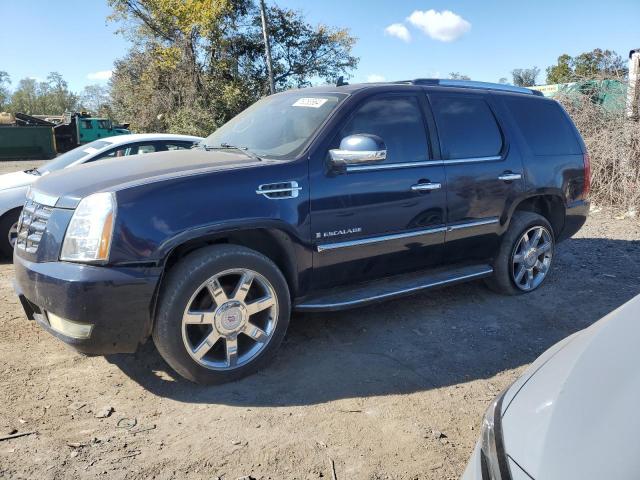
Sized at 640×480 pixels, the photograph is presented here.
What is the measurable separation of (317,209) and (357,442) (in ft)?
5.03

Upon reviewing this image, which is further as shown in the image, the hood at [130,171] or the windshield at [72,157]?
the windshield at [72,157]

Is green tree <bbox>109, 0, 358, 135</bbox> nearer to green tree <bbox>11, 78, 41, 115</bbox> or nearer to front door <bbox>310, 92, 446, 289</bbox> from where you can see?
front door <bbox>310, 92, 446, 289</bbox>

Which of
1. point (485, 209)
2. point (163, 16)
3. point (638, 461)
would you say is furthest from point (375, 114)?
point (163, 16)

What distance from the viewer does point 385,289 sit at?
4.06 m

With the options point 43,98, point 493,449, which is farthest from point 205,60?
point 43,98

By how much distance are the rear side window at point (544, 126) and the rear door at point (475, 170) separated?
12.3 inches

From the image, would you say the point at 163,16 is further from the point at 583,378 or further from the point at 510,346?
the point at 583,378

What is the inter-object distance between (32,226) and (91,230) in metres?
0.63

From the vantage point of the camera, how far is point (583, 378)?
1.70m

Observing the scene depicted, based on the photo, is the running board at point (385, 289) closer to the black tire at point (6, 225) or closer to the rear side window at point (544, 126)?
the rear side window at point (544, 126)

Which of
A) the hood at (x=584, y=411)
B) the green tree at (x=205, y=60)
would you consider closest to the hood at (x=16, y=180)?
the hood at (x=584, y=411)

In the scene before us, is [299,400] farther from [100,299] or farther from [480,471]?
[480,471]

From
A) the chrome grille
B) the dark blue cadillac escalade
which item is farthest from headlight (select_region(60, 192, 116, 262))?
the chrome grille

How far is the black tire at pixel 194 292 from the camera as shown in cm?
314
